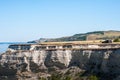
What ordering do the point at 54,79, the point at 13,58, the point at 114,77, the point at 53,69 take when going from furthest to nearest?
the point at 13,58, the point at 53,69, the point at 54,79, the point at 114,77

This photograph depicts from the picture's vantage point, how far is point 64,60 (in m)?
75.1

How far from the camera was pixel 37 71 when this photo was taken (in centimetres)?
7750

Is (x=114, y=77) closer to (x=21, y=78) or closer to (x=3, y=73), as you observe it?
(x=21, y=78)

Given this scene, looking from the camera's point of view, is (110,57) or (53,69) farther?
(53,69)

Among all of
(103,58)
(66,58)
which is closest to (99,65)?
(103,58)

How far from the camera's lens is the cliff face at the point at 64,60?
68.5 metres

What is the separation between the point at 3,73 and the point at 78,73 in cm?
1818

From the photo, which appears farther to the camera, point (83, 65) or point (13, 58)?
point (13, 58)

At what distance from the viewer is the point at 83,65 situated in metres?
72.6

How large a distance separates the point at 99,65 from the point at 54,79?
8.39 metres

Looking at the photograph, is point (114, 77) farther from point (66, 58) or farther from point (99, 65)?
point (66, 58)

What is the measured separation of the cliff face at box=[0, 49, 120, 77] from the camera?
68.5 m

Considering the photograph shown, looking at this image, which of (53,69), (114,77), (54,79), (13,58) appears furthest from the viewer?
(13,58)

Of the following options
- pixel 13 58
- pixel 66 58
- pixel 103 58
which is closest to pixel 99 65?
pixel 103 58
